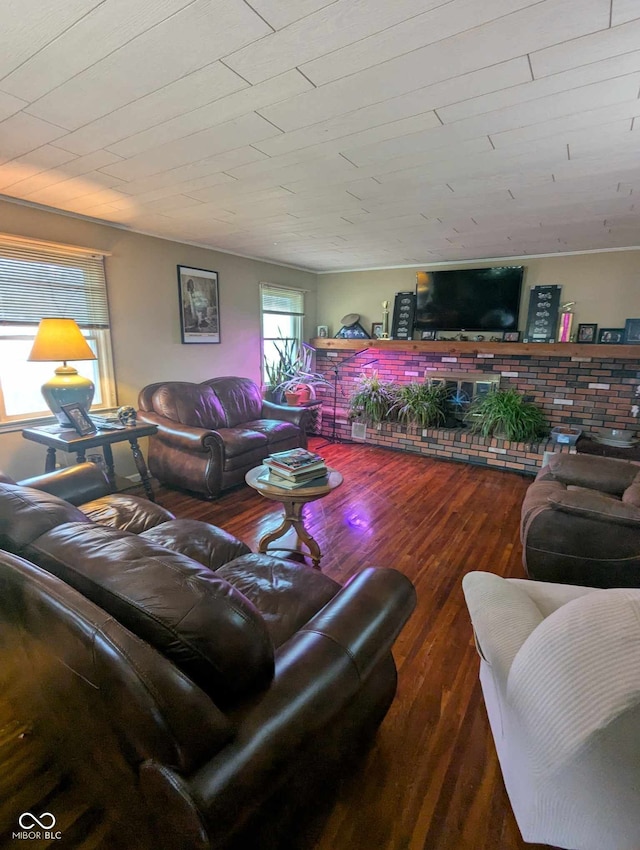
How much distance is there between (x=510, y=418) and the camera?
4.29 metres

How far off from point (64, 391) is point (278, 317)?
3083 mm

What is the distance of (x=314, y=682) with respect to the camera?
0.90 metres

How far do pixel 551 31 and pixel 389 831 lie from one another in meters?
2.34

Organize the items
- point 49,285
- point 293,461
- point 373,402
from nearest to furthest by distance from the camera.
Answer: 1. point 293,461
2. point 49,285
3. point 373,402

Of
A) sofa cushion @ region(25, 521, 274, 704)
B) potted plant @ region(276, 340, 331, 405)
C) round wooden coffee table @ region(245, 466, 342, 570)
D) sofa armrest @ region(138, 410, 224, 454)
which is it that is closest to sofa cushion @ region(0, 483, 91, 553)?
sofa cushion @ region(25, 521, 274, 704)

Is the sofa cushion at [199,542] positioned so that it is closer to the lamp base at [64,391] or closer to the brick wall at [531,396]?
the lamp base at [64,391]

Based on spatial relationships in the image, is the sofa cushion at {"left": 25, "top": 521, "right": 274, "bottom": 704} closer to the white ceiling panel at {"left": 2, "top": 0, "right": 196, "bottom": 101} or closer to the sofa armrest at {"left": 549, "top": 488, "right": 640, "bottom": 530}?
the white ceiling panel at {"left": 2, "top": 0, "right": 196, "bottom": 101}

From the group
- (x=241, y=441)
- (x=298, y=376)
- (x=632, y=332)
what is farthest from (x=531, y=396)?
(x=241, y=441)

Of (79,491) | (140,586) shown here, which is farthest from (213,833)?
(79,491)

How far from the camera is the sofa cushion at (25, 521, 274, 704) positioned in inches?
30.8

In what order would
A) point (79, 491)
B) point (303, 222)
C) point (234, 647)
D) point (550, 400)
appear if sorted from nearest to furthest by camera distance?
1. point (234, 647)
2. point (79, 491)
3. point (303, 222)
4. point (550, 400)

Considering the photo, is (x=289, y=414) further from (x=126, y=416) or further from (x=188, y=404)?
(x=126, y=416)

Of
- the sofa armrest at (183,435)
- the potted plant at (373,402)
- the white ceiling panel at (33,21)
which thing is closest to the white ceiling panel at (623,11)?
the white ceiling panel at (33,21)

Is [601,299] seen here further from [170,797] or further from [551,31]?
[170,797]
